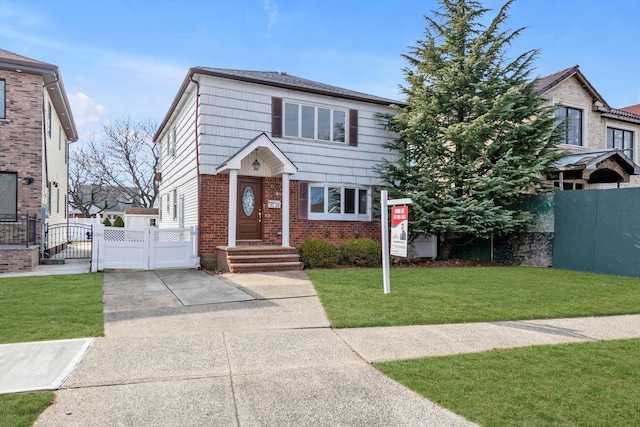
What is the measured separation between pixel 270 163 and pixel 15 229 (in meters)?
7.83

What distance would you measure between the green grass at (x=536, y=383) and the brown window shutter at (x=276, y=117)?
9.51m

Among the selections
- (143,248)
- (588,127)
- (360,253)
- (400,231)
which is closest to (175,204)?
(143,248)

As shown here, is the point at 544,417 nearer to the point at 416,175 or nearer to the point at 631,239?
the point at 631,239

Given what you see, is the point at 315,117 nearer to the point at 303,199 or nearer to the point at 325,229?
the point at 303,199

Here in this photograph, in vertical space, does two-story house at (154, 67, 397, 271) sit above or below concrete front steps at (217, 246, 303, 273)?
above

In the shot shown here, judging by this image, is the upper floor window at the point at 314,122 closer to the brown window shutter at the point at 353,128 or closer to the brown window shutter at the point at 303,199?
the brown window shutter at the point at 353,128

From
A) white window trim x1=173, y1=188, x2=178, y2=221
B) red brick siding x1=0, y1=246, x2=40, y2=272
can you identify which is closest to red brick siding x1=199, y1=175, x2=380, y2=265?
white window trim x1=173, y1=188, x2=178, y2=221

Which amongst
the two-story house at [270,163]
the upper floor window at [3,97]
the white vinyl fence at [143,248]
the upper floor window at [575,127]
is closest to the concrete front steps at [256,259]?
the two-story house at [270,163]

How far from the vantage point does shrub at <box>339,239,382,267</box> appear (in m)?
12.6

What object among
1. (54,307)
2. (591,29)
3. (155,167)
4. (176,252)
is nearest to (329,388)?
(54,307)

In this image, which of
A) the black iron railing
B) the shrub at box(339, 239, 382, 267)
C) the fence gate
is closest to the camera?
the black iron railing

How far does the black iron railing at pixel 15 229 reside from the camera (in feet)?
39.8

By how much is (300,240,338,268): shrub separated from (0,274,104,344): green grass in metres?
5.33

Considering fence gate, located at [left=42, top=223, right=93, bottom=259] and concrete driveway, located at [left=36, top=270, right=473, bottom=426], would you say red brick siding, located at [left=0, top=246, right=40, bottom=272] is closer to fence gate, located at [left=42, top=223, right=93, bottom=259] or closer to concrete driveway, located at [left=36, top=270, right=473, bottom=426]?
fence gate, located at [left=42, top=223, right=93, bottom=259]
